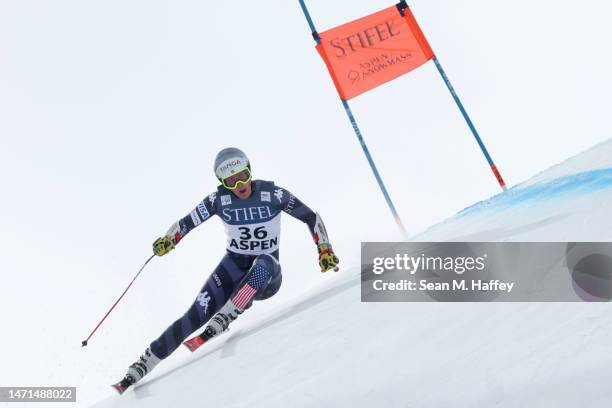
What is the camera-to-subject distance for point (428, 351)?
7.25ft

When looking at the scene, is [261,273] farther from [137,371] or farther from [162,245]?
[137,371]

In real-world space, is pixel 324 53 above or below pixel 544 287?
above

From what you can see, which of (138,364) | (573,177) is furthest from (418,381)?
(573,177)

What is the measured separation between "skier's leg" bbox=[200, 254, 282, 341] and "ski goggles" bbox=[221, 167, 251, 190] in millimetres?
560

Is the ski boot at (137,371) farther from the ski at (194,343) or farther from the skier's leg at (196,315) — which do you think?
the ski at (194,343)

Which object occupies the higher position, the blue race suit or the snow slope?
the blue race suit

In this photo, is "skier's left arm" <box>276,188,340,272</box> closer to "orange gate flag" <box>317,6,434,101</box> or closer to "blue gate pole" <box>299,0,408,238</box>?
"blue gate pole" <box>299,0,408,238</box>

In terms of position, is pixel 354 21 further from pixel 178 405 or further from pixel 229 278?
pixel 178 405

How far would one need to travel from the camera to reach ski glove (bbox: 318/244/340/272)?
426 cm

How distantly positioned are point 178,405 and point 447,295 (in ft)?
4.70

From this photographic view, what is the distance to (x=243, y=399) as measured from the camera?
2.62 meters

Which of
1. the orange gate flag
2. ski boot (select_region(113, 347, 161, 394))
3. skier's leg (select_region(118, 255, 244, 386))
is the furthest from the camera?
the orange gate flag

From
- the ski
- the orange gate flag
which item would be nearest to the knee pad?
the ski

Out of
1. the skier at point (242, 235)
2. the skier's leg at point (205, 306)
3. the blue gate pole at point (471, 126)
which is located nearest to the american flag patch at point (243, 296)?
the skier at point (242, 235)
